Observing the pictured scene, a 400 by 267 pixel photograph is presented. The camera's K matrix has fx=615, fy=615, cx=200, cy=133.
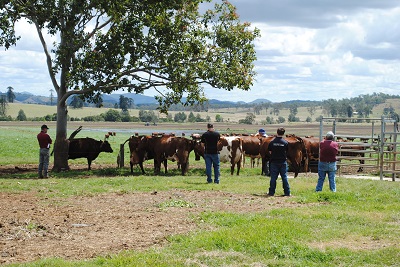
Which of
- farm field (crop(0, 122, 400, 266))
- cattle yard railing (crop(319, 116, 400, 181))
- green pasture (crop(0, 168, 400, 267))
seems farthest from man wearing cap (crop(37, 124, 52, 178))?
cattle yard railing (crop(319, 116, 400, 181))

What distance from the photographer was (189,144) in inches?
1048

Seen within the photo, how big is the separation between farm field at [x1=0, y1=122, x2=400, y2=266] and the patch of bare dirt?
19mm

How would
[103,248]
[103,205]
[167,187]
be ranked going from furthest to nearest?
[167,187] < [103,205] < [103,248]

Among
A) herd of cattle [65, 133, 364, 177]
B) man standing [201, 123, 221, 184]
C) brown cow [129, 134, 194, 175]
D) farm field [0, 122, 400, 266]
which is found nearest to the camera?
farm field [0, 122, 400, 266]

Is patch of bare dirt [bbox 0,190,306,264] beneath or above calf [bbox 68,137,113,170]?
beneath

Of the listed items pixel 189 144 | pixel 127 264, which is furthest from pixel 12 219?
pixel 189 144

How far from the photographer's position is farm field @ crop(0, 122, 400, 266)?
32.8 feet

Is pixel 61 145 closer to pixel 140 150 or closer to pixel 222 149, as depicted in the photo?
pixel 140 150

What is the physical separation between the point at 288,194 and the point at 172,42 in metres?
12.2

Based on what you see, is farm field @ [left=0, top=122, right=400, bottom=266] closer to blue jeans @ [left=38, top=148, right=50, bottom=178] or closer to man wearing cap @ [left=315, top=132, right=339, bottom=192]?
man wearing cap @ [left=315, top=132, right=339, bottom=192]

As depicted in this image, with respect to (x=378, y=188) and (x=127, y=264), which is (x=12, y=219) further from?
(x=378, y=188)

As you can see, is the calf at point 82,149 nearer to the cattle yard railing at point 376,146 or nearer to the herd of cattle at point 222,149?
the herd of cattle at point 222,149

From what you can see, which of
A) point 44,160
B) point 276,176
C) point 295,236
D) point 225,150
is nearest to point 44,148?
point 44,160

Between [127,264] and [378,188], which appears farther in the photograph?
[378,188]
